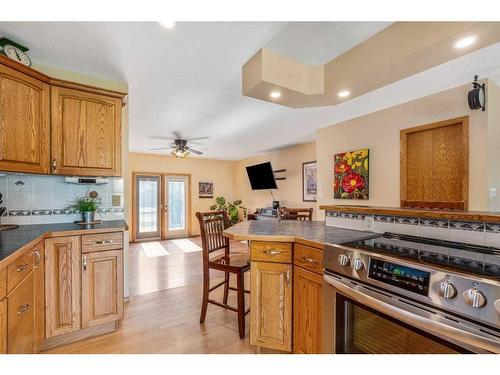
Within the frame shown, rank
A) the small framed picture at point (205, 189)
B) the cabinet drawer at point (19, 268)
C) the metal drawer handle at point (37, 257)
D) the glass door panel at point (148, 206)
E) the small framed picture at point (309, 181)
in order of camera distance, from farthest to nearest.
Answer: the small framed picture at point (205, 189) → the glass door panel at point (148, 206) → the small framed picture at point (309, 181) → the metal drawer handle at point (37, 257) → the cabinet drawer at point (19, 268)

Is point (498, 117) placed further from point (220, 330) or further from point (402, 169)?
point (220, 330)

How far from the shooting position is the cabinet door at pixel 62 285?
175 cm

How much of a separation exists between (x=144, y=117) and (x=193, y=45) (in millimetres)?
2043

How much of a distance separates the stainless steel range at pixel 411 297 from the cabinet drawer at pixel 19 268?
162 centimetres

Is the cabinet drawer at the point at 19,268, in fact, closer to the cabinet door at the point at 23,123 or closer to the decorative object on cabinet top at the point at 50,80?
the cabinet door at the point at 23,123

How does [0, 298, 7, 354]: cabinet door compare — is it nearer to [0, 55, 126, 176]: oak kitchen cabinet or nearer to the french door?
[0, 55, 126, 176]: oak kitchen cabinet

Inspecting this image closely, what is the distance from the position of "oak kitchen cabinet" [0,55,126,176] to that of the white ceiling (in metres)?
0.27

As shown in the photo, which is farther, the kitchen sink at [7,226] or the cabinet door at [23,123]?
the kitchen sink at [7,226]

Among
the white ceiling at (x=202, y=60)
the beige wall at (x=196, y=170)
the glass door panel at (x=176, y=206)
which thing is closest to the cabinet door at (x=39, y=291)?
the white ceiling at (x=202, y=60)

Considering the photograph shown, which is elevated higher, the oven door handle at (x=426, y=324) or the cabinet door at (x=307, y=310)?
the oven door handle at (x=426, y=324)

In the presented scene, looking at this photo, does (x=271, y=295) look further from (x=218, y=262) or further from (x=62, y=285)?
(x=62, y=285)

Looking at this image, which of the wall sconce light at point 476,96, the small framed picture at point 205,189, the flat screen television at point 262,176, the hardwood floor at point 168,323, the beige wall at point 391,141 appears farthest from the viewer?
the small framed picture at point 205,189

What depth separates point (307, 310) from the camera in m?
1.51

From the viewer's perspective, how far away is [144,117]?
353cm
